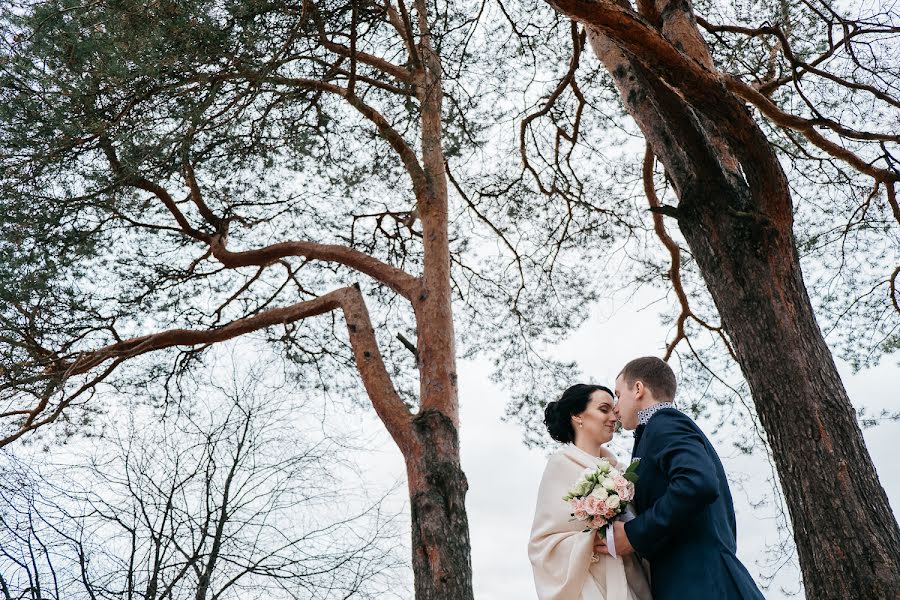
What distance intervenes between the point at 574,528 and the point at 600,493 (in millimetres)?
222

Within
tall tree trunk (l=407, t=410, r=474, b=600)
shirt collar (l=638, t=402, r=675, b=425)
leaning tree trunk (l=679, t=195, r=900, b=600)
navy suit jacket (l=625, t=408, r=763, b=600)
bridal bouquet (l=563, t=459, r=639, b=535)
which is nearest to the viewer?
navy suit jacket (l=625, t=408, r=763, b=600)

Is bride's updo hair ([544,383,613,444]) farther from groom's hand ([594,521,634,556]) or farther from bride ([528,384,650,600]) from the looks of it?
groom's hand ([594,521,634,556])

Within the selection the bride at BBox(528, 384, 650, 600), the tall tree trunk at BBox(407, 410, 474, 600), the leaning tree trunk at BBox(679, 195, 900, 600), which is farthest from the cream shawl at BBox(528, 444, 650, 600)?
the tall tree trunk at BBox(407, 410, 474, 600)

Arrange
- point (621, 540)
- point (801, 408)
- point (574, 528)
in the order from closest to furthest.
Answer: point (621, 540)
point (574, 528)
point (801, 408)

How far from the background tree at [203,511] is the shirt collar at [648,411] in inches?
93.7

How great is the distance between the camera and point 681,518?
221 cm

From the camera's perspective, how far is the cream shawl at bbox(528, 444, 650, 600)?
2371 mm

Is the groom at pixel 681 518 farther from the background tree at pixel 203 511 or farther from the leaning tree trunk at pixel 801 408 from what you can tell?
the background tree at pixel 203 511

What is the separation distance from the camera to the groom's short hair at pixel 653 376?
2590 mm

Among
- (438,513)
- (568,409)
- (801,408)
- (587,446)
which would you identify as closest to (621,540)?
(587,446)

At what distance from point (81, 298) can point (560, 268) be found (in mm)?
3733

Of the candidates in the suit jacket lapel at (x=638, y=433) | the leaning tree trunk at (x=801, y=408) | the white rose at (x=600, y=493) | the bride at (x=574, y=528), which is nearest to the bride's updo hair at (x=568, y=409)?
the bride at (x=574, y=528)

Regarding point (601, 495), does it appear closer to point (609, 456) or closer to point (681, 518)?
point (681, 518)

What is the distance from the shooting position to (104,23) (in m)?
4.35
